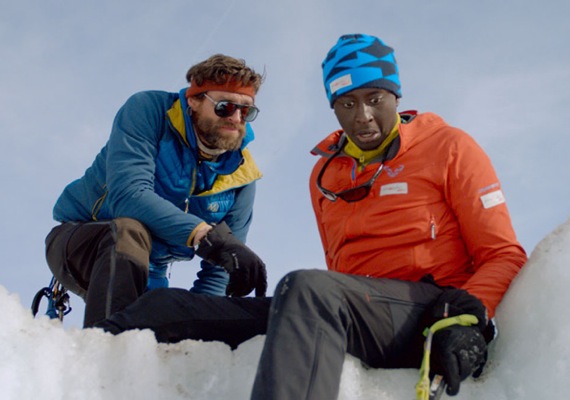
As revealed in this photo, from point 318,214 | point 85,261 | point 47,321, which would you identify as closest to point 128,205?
point 85,261

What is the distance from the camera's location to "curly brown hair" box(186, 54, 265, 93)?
5699 millimetres

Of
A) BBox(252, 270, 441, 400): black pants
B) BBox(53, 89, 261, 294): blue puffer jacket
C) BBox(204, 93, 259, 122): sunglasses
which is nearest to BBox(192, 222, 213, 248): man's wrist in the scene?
BBox(53, 89, 261, 294): blue puffer jacket

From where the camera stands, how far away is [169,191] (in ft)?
17.7

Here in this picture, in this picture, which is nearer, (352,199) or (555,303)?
(555,303)

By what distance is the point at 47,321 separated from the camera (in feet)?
10.8

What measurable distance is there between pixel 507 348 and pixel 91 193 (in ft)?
11.5

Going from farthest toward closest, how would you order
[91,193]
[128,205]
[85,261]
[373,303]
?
1. [91,193]
2. [85,261]
3. [128,205]
4. [373,303]

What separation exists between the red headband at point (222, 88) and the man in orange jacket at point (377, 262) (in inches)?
56.5

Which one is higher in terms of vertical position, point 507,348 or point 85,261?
point 85,261

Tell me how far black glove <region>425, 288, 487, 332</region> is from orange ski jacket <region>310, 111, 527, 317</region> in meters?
0.17

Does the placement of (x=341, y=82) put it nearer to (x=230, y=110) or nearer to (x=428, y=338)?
(x=230, y=110)

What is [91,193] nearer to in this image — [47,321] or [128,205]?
[128,205]

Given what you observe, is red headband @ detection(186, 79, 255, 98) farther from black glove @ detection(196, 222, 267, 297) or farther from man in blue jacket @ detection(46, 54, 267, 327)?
black glove @ detection(196, 222, 267, 297)

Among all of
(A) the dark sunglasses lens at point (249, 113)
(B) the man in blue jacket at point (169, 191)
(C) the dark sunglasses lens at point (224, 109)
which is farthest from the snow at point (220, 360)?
(A) the dark sunglasses lens at point (249, 113)
